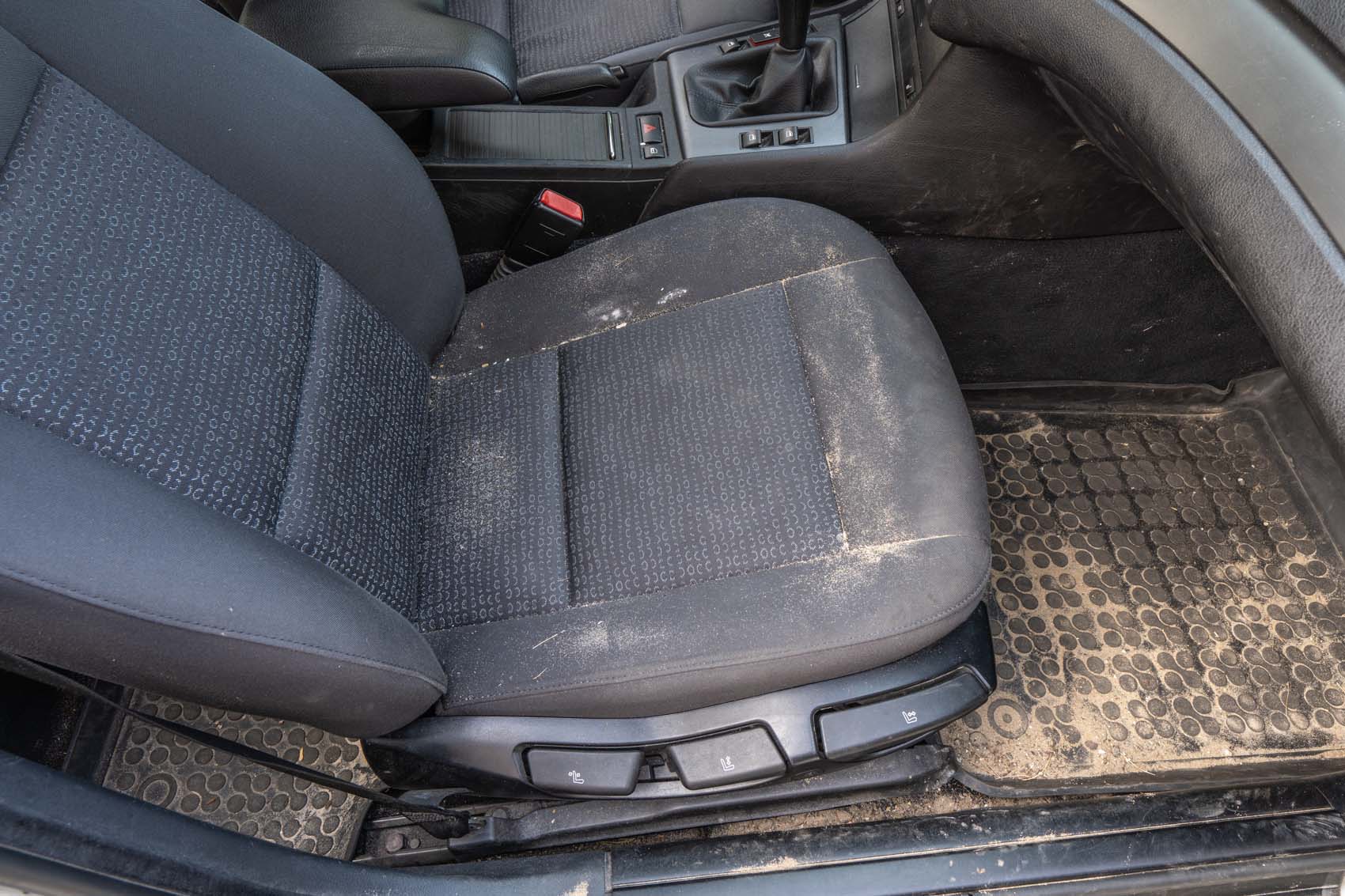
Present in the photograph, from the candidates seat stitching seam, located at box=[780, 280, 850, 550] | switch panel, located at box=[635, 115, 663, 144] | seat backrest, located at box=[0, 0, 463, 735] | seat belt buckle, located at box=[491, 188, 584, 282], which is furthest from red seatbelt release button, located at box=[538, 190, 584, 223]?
seat stitching seam, located at box=[780, 280, 850, 550]

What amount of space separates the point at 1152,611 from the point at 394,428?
1014mm

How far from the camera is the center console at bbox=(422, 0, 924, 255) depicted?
1258 millimetres

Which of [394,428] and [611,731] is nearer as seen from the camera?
[611,731]

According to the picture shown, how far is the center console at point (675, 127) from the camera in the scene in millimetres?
1258

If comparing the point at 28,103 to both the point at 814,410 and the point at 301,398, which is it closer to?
the point at 301,398

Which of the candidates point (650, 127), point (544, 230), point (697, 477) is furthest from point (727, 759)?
point (650, 127)

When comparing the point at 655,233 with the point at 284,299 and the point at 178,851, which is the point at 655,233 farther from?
the point at 178,851

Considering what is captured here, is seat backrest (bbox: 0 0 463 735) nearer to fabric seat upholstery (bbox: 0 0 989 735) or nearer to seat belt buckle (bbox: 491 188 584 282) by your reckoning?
fabric seat upholstery (bbox: 0 0 989 735)

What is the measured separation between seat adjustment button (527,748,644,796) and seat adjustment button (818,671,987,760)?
187mm

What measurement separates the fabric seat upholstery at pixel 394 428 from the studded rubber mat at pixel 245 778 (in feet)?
1.22

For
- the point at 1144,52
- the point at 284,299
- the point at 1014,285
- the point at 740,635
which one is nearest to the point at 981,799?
the point at 740,635

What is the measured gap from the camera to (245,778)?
3.79 ft

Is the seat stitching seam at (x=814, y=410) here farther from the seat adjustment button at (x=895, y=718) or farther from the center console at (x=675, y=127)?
the center console at (x=675, y=127)

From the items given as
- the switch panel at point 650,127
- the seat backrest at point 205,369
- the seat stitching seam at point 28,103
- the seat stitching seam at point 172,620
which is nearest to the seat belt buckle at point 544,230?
the switch panel at point 650,127
